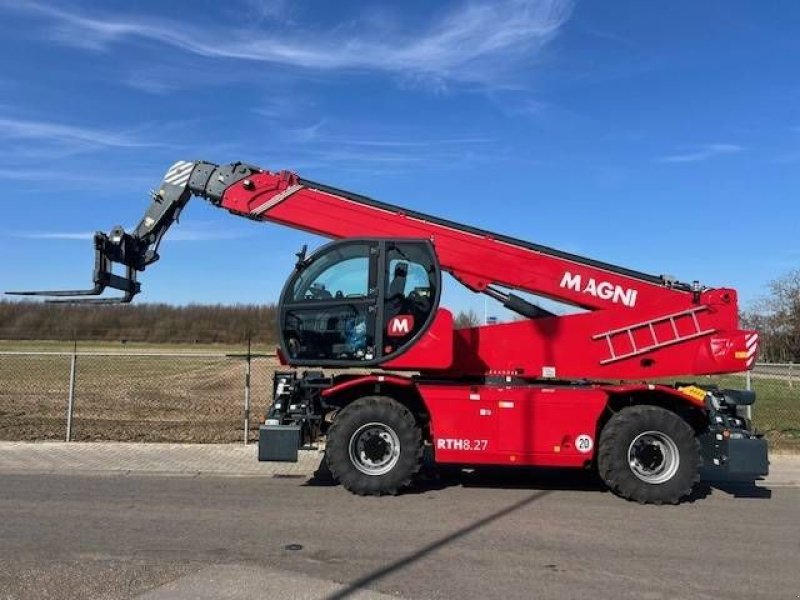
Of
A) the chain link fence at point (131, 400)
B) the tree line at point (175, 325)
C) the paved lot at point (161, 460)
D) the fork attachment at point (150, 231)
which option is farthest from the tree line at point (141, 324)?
the fork attachment at point (150, 231)

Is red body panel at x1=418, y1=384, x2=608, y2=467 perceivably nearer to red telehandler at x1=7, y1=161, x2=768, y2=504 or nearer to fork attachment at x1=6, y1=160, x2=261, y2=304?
red telehandler at x1=7, y1=161, x2=768, y2=504

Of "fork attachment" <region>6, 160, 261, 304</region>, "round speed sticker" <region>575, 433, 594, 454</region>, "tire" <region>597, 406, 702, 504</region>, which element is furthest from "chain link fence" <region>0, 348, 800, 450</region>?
"round speed sticker" <region>575, 433, 594, 454</region>

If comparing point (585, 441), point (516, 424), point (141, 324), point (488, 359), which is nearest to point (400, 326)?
point (488, 359)

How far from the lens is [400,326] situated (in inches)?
362

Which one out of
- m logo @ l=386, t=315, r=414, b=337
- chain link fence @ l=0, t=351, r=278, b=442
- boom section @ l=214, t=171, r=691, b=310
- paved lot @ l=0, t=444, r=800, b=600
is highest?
boom section @ l=214, t=171, r=691, b=310

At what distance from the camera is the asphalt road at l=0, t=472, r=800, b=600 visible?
17.9 feet

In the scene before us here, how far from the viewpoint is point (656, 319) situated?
9422mm

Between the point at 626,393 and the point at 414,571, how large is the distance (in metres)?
4.36

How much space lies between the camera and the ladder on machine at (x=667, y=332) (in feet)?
30.8

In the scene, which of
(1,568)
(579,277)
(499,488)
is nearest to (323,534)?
(1,568)

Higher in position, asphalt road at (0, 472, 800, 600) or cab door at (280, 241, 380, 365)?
cab door at (280, 241, 380, 365)

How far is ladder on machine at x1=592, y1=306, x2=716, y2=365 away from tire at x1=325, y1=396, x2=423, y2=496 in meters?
2.77

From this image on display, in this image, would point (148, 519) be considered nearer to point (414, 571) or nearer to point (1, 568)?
point (1, 568)

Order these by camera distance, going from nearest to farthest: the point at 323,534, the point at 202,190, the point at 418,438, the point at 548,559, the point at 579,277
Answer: the point at 548,559
the point at 323,534
the point at 418,438
the point at 579,277
the point at 202,190
